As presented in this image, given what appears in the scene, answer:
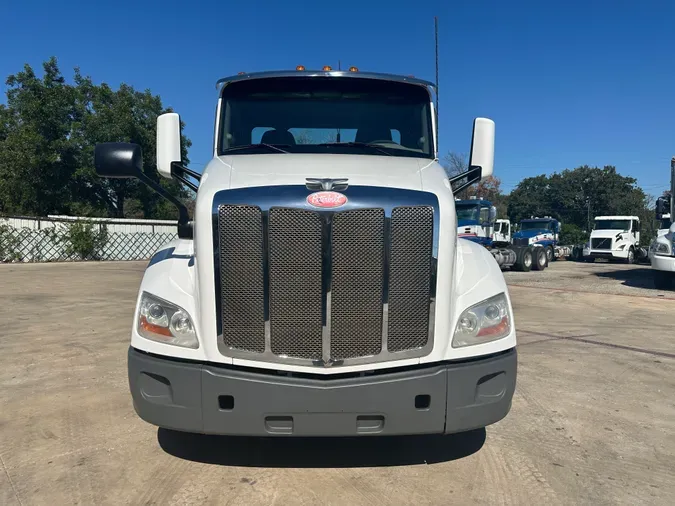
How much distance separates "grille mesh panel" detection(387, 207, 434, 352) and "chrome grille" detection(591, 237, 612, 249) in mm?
29242

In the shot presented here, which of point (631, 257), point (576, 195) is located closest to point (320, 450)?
point (631, 257)

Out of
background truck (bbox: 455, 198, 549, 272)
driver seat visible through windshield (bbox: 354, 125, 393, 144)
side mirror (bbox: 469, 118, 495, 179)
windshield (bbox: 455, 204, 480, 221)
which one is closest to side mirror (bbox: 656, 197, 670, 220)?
background truck (bbox: 455, 198, 549, 272)

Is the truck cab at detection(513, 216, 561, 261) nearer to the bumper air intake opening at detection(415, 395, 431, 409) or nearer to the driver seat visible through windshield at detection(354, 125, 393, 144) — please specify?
the driver seat visible through windshield at detection(354, 125, 393, 144)

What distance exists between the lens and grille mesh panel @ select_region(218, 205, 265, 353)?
2871mm

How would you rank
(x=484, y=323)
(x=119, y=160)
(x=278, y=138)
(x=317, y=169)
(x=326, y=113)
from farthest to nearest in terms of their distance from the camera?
(x=326, y=113) < (x=278, y=138) < (x=119, y=160) < (x=317, y=169) < (x=484, y=323)

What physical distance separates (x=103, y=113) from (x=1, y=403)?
28.8m

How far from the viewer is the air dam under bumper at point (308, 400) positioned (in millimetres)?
2820

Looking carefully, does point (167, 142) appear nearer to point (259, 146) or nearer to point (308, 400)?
point (259, 146)

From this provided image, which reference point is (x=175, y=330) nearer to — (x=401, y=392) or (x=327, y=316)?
(x=327, y=316)

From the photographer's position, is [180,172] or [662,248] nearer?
[180,172]

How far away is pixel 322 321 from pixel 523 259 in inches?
848

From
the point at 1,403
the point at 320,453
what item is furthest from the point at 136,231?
the point at 320,453

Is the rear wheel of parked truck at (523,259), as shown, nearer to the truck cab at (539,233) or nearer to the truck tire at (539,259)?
the truck tire at (539,259)

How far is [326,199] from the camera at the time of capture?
2.88m
